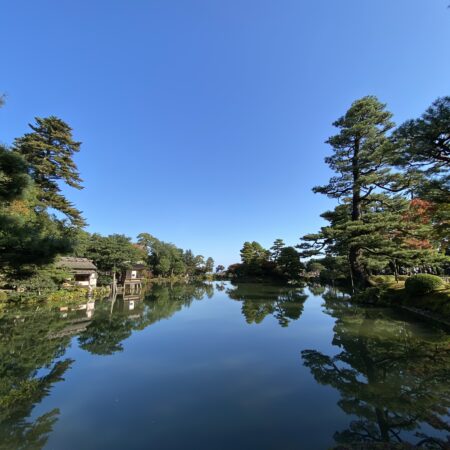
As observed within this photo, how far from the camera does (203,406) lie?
12.6ft

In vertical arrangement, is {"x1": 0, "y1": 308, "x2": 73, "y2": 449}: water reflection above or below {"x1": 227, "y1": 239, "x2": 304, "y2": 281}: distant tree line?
below

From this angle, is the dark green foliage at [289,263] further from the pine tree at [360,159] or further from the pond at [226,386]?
the pond at [226,386]

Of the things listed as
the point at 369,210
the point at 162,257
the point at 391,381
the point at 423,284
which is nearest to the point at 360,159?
the point at 369,210

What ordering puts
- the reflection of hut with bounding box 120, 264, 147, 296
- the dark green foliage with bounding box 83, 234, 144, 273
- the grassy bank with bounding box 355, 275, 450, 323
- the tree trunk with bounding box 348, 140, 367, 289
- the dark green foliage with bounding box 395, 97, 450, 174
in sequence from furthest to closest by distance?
the reflection of hut with bounding box 120, 264, 147, 296
the dark green foliage with bounding box 83, 234, 144, 273
the tree trunk with bounding box 348, 140, 367, 289
the grassy bank with bounding box 355, 275, 450, 323
the dark green foliage with bounding box 395, 97, 450, 174

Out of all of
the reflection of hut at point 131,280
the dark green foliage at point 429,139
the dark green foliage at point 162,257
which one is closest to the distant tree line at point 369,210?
the dark green foliage at point 429,139

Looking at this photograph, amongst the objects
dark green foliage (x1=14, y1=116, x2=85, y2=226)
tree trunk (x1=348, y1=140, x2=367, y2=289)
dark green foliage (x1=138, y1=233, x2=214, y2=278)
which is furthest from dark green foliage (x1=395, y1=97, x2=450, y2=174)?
dark green foliage (x1=138, y1=233, x2=214, y2=278)

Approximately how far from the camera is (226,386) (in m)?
4.54

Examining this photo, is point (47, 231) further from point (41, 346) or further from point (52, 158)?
point (52, 158)

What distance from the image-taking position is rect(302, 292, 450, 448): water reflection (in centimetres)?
303

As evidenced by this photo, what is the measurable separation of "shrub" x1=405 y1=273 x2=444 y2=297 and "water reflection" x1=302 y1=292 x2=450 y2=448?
2.86m

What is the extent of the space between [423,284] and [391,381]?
771 cm

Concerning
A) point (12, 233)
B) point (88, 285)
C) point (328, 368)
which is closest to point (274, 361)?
point (328, 368)

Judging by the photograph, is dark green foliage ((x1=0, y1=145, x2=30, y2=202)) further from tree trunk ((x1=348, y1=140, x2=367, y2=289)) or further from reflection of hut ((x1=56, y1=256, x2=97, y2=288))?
reflection of hut ((x1=56, y1=256, x2=97, y2=288))

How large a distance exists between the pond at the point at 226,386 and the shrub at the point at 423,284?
7.87 ft
